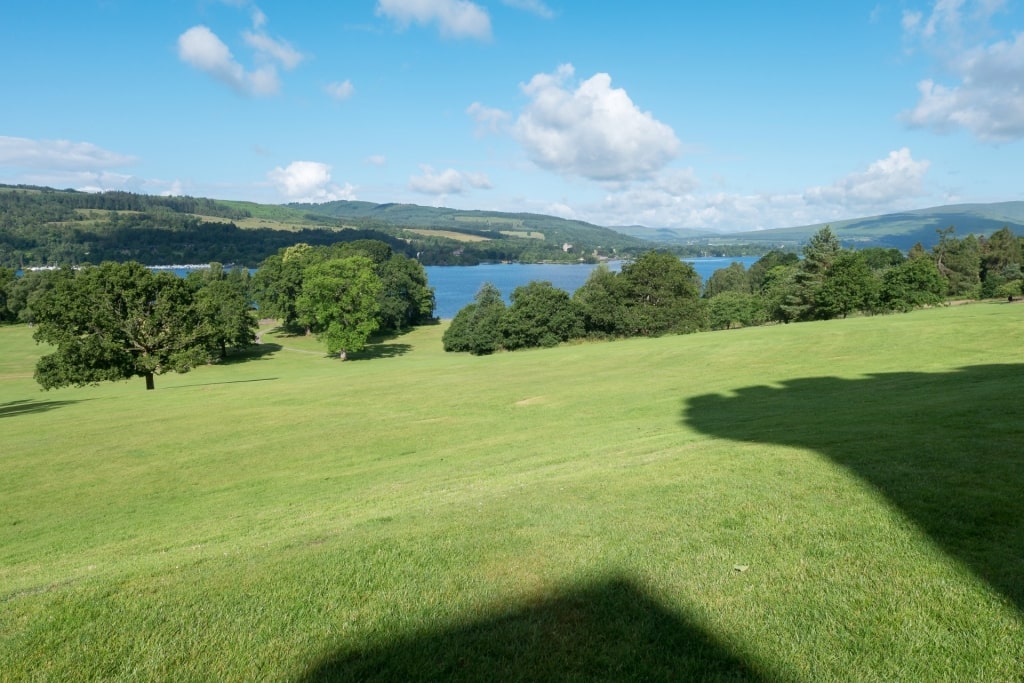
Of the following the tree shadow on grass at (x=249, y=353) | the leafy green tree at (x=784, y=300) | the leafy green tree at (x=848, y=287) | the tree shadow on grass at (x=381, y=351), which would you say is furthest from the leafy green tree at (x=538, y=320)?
the leafy green tree at (x=784, y=300)

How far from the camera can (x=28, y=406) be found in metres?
34.6

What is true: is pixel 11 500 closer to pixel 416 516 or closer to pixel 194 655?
pixel 416 516

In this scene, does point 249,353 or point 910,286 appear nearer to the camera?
point 249,353

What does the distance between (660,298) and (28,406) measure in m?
68.9

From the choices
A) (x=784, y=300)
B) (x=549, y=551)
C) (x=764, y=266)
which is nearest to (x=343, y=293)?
(x=549, y=551)

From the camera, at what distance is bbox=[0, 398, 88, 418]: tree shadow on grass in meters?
31.4

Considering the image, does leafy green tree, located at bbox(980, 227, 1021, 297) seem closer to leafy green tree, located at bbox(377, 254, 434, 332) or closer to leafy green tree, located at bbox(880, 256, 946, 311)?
leafy green tree, located at bbox(880, 256, 946, 311)

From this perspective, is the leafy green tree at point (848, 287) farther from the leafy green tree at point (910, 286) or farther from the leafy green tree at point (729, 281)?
the leafy green tree at point (729, 281)

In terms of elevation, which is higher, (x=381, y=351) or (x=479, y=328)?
(x=479, y=328)

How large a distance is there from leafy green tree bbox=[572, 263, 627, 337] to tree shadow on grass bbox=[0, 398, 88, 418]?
5682 cm

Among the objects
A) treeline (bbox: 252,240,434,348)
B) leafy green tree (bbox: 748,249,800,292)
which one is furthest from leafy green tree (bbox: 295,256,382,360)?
leafy green tree (bbox: 748,249,800,292)

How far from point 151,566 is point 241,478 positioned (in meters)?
8.67

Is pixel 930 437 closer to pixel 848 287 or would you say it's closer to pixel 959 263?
pixel 848 287

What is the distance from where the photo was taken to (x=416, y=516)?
9.54 metres
